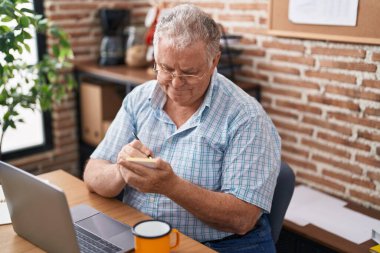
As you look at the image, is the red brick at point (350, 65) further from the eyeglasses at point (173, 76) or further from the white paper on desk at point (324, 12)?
the eyeglasses at point (173, 76)

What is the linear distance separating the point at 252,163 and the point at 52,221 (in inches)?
25.3

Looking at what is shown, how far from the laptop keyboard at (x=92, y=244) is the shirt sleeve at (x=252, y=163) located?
41 cm

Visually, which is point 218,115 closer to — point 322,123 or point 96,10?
point 322,123

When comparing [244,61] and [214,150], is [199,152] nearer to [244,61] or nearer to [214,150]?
[214,150]

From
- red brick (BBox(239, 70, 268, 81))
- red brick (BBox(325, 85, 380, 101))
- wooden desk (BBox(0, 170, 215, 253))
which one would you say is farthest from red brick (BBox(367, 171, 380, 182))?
wooden desk (BBox(0, 170, 215, 253))

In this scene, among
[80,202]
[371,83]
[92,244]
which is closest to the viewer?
[92,244]

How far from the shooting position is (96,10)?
3344mm

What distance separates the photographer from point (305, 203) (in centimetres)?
229

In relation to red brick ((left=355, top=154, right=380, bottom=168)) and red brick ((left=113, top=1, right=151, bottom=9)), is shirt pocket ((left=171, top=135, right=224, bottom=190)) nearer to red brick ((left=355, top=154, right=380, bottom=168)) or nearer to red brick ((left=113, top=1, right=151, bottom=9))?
red brick ((left=355, top=154, right=380, bottom=168))

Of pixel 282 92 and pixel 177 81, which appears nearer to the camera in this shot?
pixel 177 81

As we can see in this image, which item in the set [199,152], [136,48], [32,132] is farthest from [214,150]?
[32,132]

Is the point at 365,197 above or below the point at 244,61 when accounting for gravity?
below

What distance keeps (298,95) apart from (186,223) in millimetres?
1238

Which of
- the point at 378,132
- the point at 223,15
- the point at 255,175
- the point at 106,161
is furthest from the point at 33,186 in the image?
the point at 223,15
